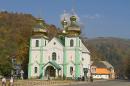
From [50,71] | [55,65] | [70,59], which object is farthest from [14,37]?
[70,59]

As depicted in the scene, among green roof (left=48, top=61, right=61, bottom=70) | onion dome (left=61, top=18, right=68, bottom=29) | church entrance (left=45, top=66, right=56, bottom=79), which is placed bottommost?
church entrance (left=45, top=66, right=56, bottom=79)

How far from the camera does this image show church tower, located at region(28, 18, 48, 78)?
265 feet

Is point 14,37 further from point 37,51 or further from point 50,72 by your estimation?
point 50,72

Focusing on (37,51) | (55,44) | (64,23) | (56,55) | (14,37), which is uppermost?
(64,23)

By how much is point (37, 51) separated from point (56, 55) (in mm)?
4042

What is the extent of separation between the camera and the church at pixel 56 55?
79.5 m

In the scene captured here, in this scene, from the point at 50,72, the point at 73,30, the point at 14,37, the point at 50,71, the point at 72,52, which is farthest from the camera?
the point at 14,37

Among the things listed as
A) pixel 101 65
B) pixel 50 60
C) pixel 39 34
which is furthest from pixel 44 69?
pixel 101 65

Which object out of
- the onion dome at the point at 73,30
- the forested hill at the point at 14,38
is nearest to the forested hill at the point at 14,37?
the forested hill at the point at 14,38

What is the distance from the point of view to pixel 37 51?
81750 millimetres

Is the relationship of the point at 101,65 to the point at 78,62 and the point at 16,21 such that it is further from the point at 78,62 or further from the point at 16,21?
the point at 78,62

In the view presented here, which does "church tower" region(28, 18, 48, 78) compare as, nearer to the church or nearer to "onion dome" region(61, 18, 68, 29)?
the church

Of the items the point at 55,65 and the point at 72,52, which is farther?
the point at 72,52

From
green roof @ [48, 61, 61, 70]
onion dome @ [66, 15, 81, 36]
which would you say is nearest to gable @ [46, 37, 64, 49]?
onion dome @ [66, 15, 81, 36]
